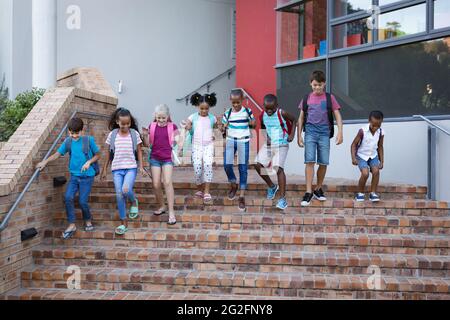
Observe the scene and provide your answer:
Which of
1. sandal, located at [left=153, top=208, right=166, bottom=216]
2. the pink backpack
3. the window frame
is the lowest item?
sandal, located at [left=153, top=208, right=166, bottom=216]

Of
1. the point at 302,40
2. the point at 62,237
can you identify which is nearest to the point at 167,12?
the point at 302,40

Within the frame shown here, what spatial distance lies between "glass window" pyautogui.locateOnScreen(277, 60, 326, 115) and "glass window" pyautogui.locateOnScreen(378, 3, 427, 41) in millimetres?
1197

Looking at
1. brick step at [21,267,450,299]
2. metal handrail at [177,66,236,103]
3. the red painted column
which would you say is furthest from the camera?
metal handrail at [177,66,236,103]

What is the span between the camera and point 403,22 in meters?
6.71

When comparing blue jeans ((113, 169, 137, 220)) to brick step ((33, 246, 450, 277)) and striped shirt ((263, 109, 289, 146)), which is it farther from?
striped shirt ((263, 109, 289, 146))

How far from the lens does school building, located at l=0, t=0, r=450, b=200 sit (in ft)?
21.0

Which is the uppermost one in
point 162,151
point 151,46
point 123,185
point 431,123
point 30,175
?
point 151,46

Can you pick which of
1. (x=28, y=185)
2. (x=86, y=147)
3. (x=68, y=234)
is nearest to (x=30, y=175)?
(x=28, y=185)

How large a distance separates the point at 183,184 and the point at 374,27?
12.1 feet

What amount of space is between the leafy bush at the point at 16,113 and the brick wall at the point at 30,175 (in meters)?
1.33

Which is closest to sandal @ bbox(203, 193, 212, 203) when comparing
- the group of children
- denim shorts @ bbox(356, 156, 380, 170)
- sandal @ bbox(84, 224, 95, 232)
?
the group of children

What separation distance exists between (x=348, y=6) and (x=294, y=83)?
1.61 meters

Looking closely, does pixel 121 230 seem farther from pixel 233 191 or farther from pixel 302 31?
pixel 302 31

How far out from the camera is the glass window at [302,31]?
7980 millimetres
